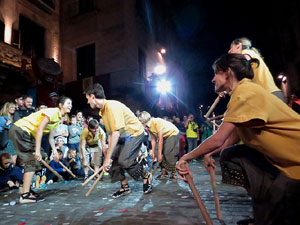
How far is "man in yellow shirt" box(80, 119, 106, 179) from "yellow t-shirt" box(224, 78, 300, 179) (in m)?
5.07

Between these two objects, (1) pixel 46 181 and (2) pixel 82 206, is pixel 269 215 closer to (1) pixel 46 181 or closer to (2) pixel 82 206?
(2) pixel 82 206

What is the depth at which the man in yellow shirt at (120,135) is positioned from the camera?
12.7 feet

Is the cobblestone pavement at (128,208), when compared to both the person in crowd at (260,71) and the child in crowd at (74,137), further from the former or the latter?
the child in crowd at (74,137)

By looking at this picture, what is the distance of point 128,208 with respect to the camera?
Result: 11.1 ft

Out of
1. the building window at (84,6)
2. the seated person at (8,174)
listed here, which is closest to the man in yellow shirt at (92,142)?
the seated person at (8,174)

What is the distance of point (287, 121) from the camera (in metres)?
1.64

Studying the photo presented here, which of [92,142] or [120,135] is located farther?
[92,142]

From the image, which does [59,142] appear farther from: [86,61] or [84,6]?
[84,6]

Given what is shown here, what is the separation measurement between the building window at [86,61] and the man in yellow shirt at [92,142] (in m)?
10.6

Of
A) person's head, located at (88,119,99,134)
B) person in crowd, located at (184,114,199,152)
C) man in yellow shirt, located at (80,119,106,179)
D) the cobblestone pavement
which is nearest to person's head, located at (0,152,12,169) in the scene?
the cobblestone pavement

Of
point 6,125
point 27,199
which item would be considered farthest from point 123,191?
point 6,125

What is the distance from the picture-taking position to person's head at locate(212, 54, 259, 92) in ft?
6.53

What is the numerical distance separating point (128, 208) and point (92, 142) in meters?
3.92

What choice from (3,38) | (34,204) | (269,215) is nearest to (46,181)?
(34,204)
